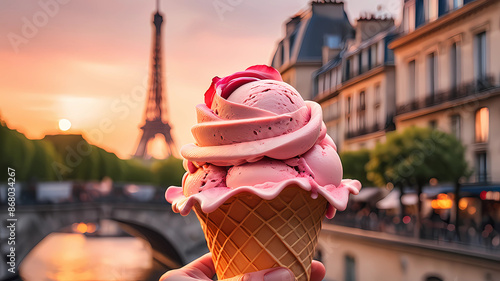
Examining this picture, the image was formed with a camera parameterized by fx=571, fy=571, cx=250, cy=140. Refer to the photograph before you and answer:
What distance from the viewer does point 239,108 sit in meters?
3.40

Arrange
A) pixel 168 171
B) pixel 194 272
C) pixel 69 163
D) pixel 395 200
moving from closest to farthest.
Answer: pixel 194 272 < pixel 395 200 < pixel 69 163 < pixel 168 171

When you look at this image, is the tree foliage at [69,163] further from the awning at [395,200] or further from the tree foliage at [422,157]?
the awning at [395,200]

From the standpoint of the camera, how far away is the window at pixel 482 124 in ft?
64.4

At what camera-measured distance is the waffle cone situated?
3266mm

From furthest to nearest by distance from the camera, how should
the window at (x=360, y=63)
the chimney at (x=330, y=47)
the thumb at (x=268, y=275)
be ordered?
1. the chimney at (x=330, y=47)
2. the window at (x=360, y=63)
3. the thumb at (x=268, y=275)

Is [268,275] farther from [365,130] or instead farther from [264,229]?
[365,130]

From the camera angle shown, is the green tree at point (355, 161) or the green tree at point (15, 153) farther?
the green tree at point (355, 161)

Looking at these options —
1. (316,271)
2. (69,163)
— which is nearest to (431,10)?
(69,163)

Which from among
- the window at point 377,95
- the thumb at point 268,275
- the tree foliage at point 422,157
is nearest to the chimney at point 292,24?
the window at point 377,95

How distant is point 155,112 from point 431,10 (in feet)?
112

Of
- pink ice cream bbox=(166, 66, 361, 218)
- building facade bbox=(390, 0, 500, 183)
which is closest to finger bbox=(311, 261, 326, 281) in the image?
pink ice cream bbox=(166, 66, 361, 218)

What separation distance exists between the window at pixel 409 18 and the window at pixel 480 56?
4230 millimetres

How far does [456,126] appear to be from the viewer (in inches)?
831

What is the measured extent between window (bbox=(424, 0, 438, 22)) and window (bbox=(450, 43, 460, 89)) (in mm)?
1813
